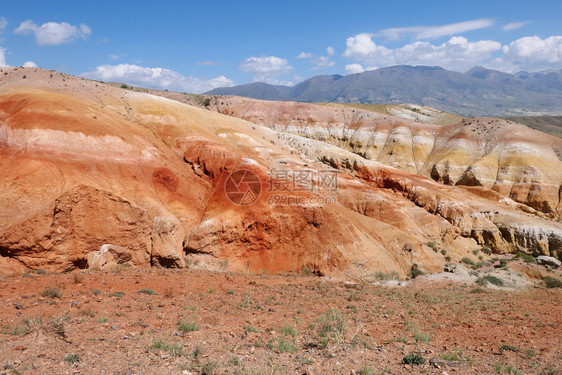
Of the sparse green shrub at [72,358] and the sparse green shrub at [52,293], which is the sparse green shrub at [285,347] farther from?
the sparse green shrub at [52,293]

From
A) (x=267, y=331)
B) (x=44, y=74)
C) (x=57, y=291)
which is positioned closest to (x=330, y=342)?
(x=267, y=331)

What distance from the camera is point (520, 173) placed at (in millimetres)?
43500

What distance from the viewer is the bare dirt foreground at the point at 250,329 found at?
7.13 metres

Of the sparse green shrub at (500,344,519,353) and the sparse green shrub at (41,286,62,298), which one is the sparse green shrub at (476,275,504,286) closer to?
the sparse green shrub at (500,344,519,353)

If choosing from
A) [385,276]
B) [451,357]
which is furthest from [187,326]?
[385,276]

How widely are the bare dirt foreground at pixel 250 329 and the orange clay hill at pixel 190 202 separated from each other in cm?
435

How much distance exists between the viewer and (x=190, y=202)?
21734 millimetres

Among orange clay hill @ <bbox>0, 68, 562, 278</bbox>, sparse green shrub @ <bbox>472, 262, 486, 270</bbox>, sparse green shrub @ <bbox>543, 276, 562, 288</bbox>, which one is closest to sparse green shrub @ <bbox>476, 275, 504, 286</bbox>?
sparse green shrub @ <bbox>543, 276, 562, 288</bbox>

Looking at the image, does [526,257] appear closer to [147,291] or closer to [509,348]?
[509,348]

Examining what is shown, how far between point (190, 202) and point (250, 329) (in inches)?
541

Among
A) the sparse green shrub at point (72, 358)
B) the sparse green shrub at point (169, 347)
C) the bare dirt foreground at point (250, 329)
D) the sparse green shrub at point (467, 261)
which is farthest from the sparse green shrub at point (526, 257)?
the sparse green shrub at point (72, 358)

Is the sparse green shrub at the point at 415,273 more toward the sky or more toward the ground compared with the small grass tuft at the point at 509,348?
more toward the ground

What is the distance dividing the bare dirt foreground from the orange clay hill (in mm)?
4353

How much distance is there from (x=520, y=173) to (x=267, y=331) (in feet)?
154
